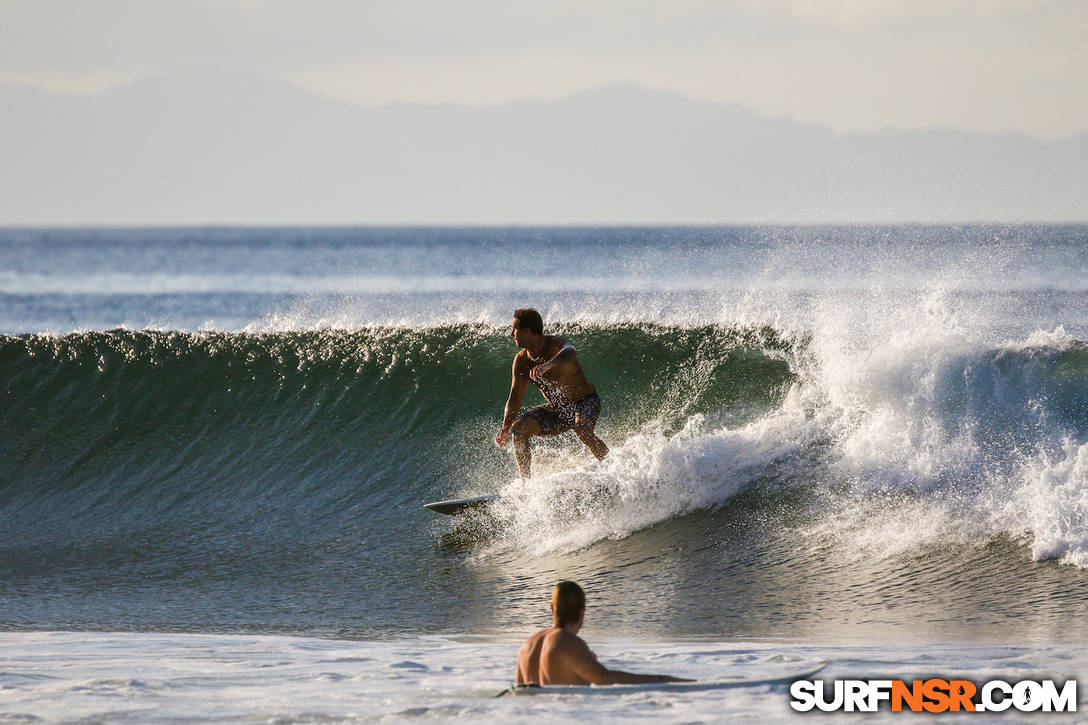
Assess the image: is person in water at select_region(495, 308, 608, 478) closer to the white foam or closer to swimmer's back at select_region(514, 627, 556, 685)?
the white foam

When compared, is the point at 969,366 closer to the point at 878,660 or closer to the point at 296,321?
the point at 878,660

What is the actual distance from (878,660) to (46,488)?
7.68 meters

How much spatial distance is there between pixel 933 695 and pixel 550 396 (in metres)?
4.14

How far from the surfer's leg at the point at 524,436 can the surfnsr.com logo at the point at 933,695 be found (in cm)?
371

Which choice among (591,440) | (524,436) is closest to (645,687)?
(524,436)

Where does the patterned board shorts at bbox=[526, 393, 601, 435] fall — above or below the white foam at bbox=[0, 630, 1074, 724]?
above

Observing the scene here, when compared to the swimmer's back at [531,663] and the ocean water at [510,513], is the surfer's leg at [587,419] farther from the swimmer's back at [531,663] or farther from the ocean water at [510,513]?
the swimmer's back at [531,663]

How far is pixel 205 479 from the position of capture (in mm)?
A: 9883

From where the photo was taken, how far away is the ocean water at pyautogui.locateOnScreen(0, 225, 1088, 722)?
4.95 m

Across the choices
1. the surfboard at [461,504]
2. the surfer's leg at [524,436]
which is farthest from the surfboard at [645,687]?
the surfboard at [461,504]

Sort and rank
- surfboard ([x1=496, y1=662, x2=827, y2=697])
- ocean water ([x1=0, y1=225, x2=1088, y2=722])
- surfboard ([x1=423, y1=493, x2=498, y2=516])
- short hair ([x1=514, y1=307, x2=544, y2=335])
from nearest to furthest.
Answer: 1. surfboard ([x1=496, y1=662, x2=827, y2=697])
2. ocean water ([x1=0, y1=225, x2=1088, y2=722])
3. short hair ([x1=514, y1=307, x2=544, y2=335])
4. surfboard ([x1=423, y1=493, x2=498, y2=516])

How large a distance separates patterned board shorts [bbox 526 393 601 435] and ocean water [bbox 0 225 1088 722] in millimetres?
341

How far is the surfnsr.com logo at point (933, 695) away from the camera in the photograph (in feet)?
13.2

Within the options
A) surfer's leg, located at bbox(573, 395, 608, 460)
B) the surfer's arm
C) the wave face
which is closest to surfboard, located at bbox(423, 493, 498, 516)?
the wave face
